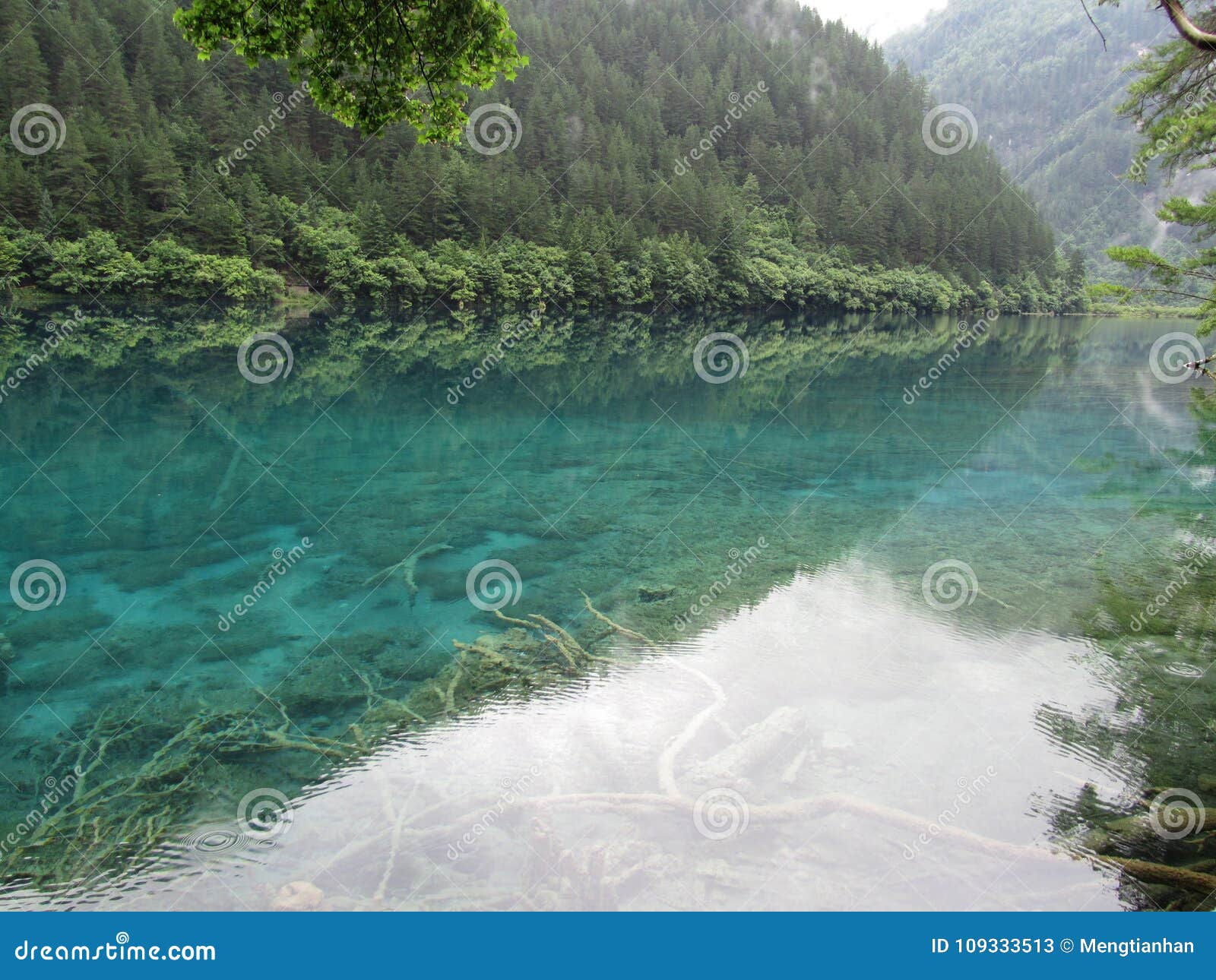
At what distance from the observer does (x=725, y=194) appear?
238 feet

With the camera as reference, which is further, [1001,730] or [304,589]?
[304,589]

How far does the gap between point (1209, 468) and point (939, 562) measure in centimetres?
1076

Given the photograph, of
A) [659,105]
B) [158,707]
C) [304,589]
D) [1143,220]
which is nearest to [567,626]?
[304,589]
